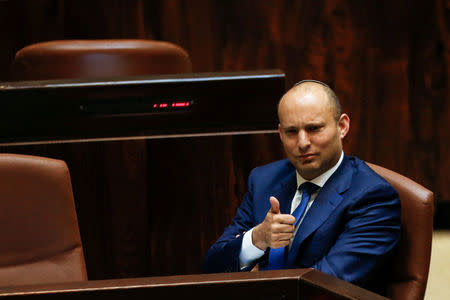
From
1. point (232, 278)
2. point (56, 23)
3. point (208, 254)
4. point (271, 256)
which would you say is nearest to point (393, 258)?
point (271, 256)

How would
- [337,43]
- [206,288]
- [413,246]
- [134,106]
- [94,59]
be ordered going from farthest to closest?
[337,43]
[94,59]
[134,106]
[413,246]
[206,288]

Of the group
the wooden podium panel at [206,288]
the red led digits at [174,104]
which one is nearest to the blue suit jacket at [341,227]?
the red led digits at [174,104]

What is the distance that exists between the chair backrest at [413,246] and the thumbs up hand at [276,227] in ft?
0.62

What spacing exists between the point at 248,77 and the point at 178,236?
37 centimetres

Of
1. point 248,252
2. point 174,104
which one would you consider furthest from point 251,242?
point 174,104

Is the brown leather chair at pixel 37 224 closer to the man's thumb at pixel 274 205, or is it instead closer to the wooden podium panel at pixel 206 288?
the man's thumb at pixel 274 205

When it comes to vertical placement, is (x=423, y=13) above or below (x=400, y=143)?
above

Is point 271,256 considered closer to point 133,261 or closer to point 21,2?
point 133,261

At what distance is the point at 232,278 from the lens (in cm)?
61

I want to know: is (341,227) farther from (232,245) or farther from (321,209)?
(232,245)

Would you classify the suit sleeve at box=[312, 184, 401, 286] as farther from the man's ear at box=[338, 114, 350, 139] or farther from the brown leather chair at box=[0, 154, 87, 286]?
the brown leather chair at box=[0, 154, 87, 286]

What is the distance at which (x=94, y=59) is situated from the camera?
1.91 m

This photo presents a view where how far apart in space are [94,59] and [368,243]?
111 centimetres

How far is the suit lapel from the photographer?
3.80ft
